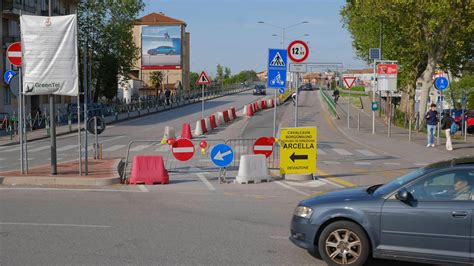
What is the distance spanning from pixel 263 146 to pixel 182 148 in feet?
6.98

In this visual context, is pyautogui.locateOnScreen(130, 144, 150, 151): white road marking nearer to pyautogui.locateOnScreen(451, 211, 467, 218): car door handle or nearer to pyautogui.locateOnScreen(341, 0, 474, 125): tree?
pyautogui.locateOnScreen(341, 0, 474, 125): tree

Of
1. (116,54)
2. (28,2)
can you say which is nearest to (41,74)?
(28,2)

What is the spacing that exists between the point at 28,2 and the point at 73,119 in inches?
466

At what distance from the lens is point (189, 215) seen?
1036 centimetres

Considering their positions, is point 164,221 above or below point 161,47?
below

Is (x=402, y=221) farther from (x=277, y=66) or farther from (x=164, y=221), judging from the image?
(x=277, y=66)

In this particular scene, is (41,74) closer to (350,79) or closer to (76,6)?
(350,79)

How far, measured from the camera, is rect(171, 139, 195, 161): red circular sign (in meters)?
14.8

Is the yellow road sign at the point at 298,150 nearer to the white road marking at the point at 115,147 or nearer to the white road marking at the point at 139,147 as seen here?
the white road marking at the point at 139,147

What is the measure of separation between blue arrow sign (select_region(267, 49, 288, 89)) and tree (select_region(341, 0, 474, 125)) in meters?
16.2

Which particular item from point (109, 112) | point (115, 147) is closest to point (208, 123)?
point (115, 147)

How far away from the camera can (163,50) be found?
8156 centimetres

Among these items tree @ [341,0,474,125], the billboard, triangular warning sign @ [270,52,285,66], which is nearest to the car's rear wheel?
triangular warning sign @ [270,52,285,66]

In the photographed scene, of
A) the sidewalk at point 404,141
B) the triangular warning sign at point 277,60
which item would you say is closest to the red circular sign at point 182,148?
the triangular warning sign at point 277,60
